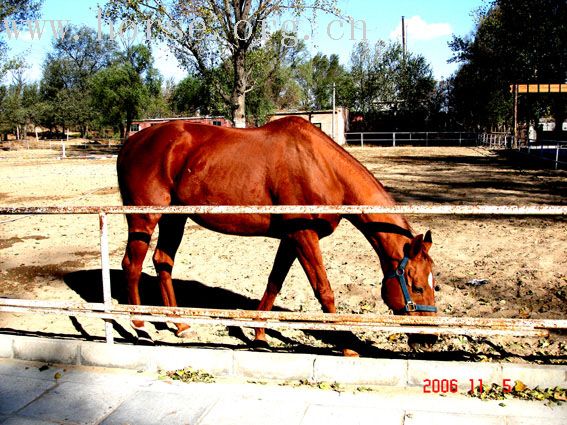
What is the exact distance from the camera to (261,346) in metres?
4.06

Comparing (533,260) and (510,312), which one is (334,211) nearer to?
(510,312)

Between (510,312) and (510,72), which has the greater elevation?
(510,72)

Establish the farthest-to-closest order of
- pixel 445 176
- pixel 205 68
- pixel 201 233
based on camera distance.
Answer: pixel 205 68
pixel 445 176
pixel 201 233

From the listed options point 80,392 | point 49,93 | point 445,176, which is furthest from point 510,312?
point 49,93

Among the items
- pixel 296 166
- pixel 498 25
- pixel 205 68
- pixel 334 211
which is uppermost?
pixel 498 25

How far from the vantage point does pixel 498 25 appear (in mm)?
37031

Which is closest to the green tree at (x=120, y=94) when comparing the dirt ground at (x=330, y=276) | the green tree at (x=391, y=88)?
the green tree at (x=391, y=88)

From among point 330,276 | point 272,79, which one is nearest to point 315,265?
point 330,276

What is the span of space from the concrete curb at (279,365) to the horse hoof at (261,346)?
0.63m

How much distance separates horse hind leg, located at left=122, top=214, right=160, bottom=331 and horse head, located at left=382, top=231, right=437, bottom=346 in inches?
85.8

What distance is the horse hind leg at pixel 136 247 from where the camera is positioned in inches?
173

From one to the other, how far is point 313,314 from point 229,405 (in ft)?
2.56

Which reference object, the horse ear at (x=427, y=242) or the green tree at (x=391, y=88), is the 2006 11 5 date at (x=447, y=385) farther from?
the green tree at (x=391, y=88)

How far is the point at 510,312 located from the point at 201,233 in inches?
217
